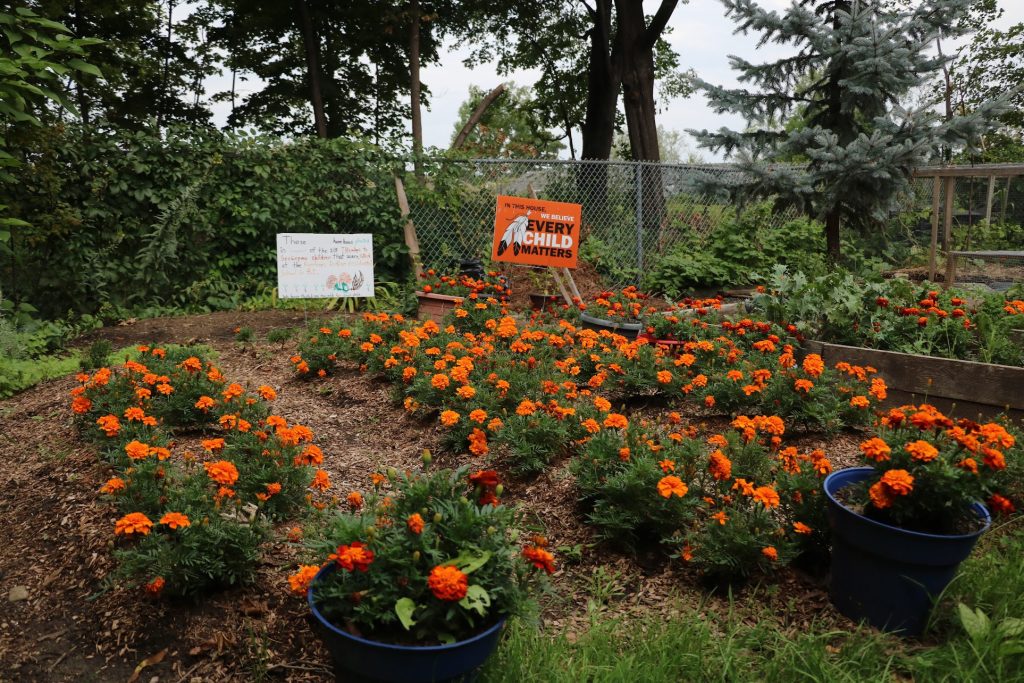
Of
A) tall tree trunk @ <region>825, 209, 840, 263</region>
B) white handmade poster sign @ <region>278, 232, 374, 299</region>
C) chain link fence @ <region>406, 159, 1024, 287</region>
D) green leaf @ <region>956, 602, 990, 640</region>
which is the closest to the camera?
→ green leaf @ <region>956, 602, 990, 640</region>

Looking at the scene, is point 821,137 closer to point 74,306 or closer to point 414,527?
point 414,527

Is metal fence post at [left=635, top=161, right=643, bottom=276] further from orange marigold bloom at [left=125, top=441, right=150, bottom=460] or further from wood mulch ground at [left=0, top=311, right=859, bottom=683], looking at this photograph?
orange marigold bloom at [left=125, top=441, right=150, bottom=460]

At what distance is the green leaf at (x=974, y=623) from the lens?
2.10 meters

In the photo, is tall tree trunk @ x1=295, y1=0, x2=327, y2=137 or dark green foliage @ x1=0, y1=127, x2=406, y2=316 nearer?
dark green foliage @ x1=0, y1=127, x2=406, y2=316

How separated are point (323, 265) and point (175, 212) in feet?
8.42

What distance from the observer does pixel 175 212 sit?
8.00 metres

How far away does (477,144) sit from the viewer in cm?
1588

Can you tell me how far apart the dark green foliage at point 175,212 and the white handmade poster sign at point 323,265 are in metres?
1.98

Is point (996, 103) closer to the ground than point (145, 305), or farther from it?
farther from it

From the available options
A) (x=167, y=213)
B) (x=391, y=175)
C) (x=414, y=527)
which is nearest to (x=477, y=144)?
(x=391, y=175)

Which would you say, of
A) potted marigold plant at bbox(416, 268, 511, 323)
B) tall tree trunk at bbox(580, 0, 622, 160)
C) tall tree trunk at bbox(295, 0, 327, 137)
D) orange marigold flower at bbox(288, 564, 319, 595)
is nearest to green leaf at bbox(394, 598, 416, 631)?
orange marigold flower at bbox(288, 564, 319, 595)

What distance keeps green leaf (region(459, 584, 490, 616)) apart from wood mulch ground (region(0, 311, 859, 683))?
2.17ft

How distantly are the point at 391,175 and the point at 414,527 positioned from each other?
764cm

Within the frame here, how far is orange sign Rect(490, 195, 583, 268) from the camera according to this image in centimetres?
709
